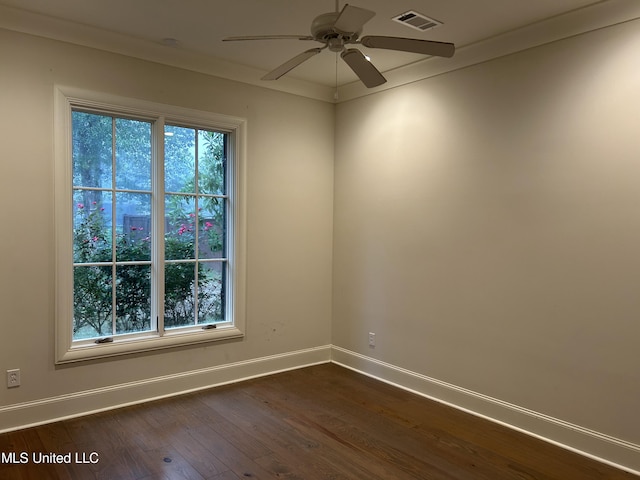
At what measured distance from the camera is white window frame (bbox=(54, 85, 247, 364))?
3182 mm

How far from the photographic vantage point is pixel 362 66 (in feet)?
7.91

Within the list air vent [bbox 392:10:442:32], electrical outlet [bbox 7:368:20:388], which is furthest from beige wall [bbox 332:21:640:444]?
electrical outlet [bbox 7:368:20:388]

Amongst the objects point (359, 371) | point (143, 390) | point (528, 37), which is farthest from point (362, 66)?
point (359, 371)

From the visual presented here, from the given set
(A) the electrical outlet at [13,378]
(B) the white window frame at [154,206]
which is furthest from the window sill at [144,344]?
(A) the electrical outlet at [13,378]

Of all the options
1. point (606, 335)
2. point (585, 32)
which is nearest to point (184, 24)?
point (585, 32)

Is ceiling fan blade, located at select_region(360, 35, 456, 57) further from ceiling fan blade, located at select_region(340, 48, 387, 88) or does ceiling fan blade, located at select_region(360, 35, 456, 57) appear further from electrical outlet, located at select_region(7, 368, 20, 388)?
electrical outlet, located at select_region(7, 368, 20, 388)

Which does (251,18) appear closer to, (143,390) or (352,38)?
(352,38)

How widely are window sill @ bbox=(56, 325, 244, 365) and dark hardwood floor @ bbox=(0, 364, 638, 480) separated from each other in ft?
1.38

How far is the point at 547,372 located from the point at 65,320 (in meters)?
3.29

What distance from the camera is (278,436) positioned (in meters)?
3.04

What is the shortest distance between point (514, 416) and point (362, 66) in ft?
8.36

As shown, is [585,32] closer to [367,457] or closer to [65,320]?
[367,457]

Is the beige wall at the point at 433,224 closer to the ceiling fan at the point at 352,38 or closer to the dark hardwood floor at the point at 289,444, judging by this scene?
the dark hardwood floor at the point at 289,444

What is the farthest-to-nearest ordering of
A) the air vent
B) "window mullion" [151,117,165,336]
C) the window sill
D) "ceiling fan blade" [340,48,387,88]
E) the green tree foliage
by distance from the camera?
"window mullion" [151,117,165,336] → the green tree foliage → the window sill → the air vent → "ceiling fan blade" [340,48,387,88]
